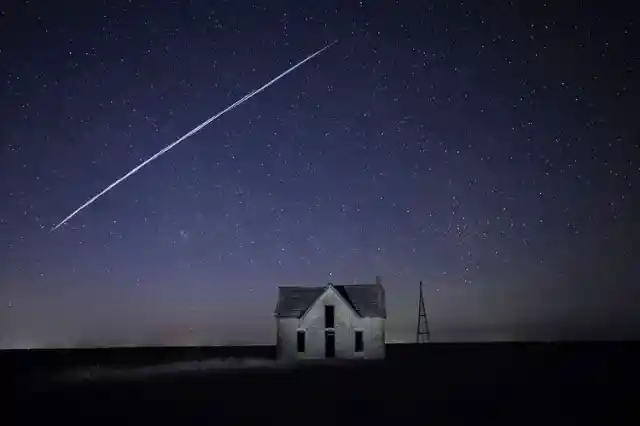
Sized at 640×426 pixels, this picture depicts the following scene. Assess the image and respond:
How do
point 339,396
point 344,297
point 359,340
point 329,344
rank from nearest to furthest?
point 339,396 → point 329,344 → point 359,340 → point 344,297

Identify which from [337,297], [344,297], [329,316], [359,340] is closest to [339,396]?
[329,316]

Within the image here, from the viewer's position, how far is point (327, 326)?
34844mm

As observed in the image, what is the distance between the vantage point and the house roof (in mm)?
34875

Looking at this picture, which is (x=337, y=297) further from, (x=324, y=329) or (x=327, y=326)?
(x=324, y=329)

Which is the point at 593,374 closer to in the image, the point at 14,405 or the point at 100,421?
the point at 100,421

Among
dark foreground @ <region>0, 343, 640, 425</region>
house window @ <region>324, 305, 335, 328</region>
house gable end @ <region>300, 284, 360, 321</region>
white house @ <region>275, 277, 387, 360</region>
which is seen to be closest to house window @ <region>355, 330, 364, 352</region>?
white house @ <region>275, 277, 387, 360</region>

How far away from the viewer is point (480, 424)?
18594 mm

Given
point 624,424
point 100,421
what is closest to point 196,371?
point 100,421

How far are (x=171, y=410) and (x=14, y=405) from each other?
22.1ft

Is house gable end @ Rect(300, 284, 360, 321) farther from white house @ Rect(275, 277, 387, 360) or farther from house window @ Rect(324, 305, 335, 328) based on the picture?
house window @ Rect(324, 305, 335, 328)

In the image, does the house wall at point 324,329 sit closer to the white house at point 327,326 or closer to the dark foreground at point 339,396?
the white house at point 327,326

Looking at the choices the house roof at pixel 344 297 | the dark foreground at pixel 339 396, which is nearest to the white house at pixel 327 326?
the house roof at pixel 344 297

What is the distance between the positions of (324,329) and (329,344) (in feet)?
2.96

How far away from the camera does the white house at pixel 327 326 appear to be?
114 feet
